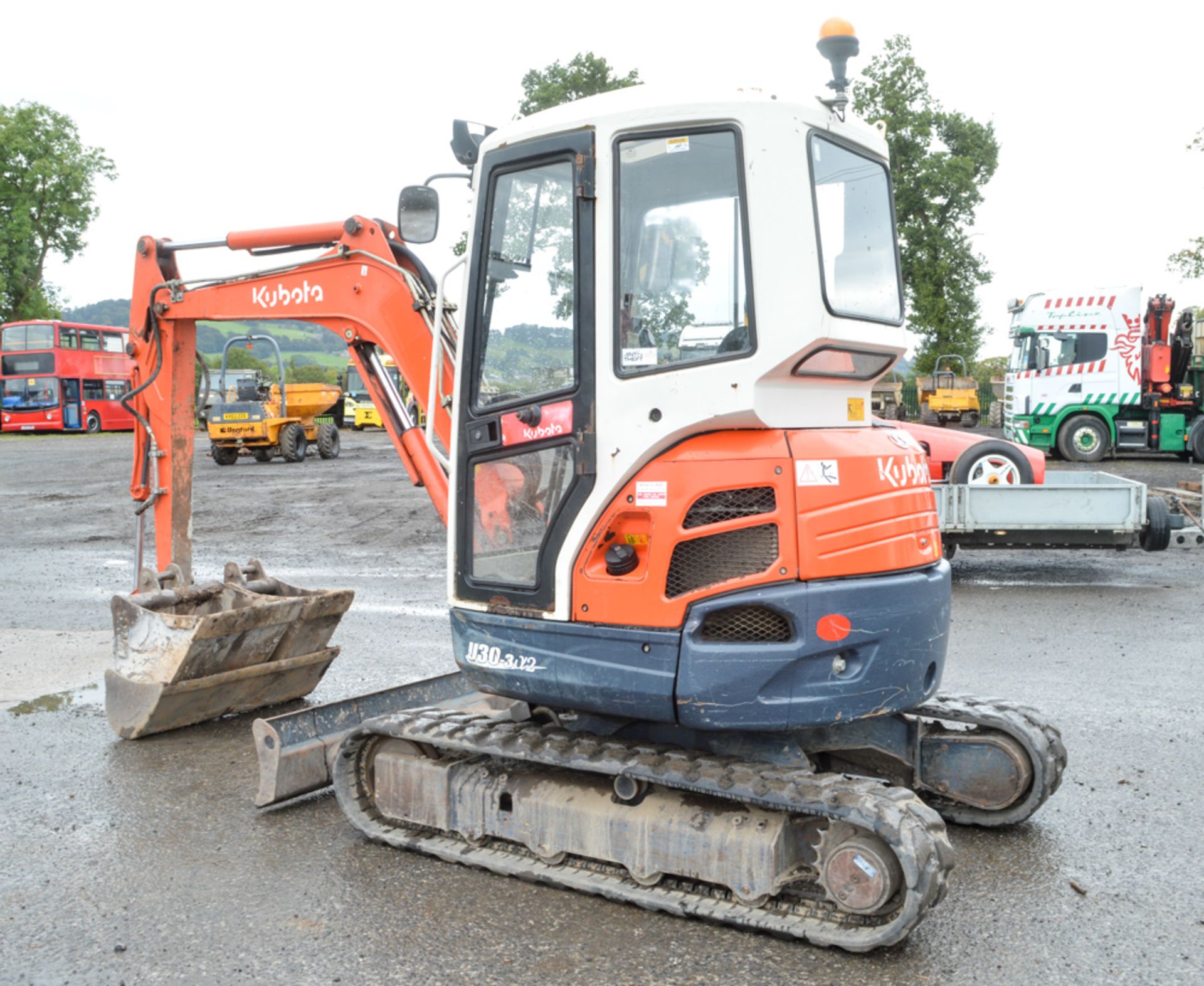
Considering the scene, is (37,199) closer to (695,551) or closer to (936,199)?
(936,199)

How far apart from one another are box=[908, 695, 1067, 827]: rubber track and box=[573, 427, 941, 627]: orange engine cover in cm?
98

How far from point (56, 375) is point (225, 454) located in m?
19.8

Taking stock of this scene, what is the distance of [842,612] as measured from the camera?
4102 mm

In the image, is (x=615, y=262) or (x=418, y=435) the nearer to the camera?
(x=615, y=262)

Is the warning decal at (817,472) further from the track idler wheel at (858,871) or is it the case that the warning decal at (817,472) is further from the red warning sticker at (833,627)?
the track idler wheel at (858,871)

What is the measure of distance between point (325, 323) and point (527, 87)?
121 feet

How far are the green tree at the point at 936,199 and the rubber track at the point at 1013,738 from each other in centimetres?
4700

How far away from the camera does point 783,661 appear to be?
13.4 ft

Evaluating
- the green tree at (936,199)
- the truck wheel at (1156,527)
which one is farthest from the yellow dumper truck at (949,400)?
the truck wheel at (1156,527)

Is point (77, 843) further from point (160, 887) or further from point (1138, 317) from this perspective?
point (1138, 317)

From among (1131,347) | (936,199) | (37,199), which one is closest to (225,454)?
(1131,347)

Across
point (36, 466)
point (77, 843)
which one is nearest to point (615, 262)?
point (77, 843)

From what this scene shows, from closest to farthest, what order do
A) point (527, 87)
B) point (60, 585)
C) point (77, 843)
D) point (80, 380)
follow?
point (77, 843) → point (60, 585) → point (527, 87) → point (80, 380)

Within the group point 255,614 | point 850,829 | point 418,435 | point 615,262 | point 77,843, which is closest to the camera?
point 850,829
